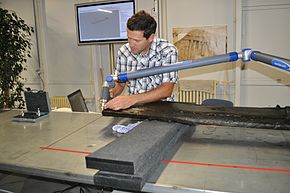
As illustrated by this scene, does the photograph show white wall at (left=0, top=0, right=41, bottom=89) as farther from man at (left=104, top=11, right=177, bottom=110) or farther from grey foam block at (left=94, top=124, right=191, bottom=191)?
grey foam block at (left=94, top=124, right=191, bottom=191)

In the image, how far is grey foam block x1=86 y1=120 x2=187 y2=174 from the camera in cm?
99

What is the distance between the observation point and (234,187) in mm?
955

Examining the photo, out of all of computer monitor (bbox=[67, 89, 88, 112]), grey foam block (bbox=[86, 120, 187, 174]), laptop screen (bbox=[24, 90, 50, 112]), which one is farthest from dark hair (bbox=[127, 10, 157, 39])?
computer monitor (bbox=[67, 89, 88, 112])

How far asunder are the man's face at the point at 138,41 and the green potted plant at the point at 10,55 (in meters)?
2.57

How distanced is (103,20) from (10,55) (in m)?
1.38

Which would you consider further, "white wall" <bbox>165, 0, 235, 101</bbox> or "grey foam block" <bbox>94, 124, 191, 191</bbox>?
"white wall" <bbox>165, 0, 235, 101</bbox>

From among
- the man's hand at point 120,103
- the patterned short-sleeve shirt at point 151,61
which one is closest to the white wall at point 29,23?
the patterned short-sleeve shirt at point 151,61

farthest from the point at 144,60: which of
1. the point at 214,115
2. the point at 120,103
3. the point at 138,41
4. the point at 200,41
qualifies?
the point at 200,41

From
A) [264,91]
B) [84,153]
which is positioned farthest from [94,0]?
[84,153]

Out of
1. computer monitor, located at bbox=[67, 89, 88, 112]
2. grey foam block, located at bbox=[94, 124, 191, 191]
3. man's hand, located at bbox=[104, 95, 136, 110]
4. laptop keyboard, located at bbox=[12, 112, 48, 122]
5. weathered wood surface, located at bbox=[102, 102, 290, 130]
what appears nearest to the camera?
grey foam block, located at bbox=[94, 124, 191, 191]

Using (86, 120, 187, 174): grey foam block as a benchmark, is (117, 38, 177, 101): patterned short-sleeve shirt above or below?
above

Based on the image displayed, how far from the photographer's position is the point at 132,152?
105 cm

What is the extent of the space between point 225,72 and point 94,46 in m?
1.89

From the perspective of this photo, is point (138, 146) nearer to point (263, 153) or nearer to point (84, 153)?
point (84, 153)
